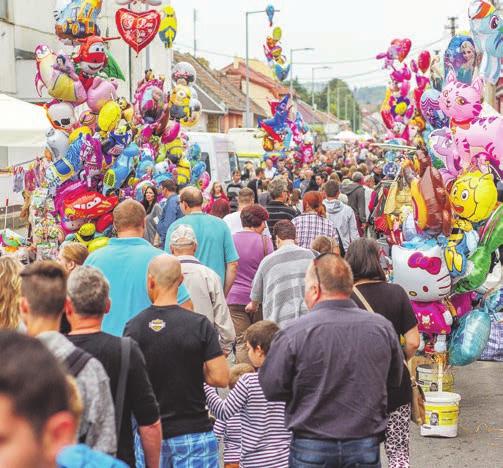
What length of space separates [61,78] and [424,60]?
1166 centimetres

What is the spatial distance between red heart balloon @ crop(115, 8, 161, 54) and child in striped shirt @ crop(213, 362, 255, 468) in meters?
7.33

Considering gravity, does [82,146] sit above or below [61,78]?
below

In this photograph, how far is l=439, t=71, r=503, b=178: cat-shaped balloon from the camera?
8516mm

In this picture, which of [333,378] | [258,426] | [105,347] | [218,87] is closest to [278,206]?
[258,426]

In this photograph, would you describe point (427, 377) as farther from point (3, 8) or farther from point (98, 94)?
point (3, 8)

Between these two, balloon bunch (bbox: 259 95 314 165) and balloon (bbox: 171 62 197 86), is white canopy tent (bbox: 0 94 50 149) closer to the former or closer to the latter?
balloon (bbox: 171 62 197 86)

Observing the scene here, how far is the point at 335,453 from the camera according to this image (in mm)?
4730

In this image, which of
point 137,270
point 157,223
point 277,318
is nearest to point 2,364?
point 137,270

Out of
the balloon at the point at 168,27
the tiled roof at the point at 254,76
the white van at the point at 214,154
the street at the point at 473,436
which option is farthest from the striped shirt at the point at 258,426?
the tiled roof at the point at 254,76

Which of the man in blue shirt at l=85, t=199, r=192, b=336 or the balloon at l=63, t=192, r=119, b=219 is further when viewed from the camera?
the balloon at l=63, t=192, r=119, b=219

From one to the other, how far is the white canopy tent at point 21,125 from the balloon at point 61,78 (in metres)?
0.62

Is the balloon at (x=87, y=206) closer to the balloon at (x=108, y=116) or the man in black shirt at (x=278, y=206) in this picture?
the balloon at (x=108, y=116)

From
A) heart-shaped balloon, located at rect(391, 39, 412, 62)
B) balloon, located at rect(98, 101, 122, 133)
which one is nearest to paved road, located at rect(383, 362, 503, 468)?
balloon, located at rect(98, 101, 122, 133)

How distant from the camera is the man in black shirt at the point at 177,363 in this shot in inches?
202
